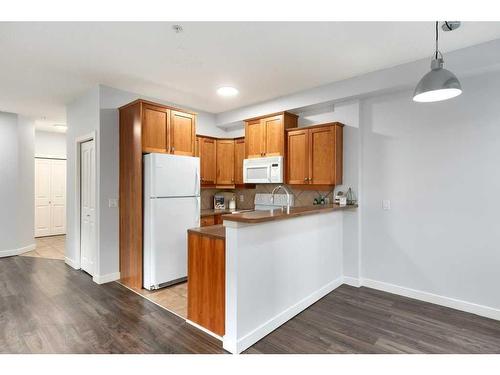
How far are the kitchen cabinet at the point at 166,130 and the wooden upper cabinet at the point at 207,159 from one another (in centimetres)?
96

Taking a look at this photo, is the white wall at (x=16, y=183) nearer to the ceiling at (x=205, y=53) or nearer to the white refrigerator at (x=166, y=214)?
the ceiling at (x=205, y=53)

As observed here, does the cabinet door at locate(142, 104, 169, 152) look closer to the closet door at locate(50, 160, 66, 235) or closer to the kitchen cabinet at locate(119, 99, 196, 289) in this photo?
the kitchen cabinet at locate(119, 99, 196, 289)

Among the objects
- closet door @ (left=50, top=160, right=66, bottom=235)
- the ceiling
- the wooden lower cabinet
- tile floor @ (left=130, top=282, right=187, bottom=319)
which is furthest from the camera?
closet door @ (left=50, top=160, right=66, bottom=235)

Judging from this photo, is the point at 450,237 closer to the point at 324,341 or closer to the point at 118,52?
the point at 324,341

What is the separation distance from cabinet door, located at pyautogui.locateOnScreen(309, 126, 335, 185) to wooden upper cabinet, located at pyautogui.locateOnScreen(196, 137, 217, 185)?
200cm

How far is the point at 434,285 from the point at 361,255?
870 mm

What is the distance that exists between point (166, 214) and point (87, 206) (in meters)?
1.57

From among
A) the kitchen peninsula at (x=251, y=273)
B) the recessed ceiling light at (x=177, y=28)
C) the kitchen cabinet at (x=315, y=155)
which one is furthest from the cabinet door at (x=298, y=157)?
the recessed ceiling light at (x=177, y=28)

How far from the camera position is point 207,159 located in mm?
5074

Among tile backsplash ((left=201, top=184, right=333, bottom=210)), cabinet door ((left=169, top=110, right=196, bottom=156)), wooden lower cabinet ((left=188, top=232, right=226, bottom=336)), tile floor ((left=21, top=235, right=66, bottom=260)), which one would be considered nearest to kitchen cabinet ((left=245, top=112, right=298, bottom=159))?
tile backsplash ((left=201, top=184, right=333, bottom=210))

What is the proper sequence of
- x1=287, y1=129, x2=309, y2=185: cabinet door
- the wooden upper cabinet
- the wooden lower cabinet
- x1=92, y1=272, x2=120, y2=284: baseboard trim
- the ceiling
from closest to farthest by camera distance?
the wooden lower cabinet → the ceiling → x1=92, y1=272, x2=120, y2=284: baseboard trim → x1=287, y1=129, x2=309, y2=185: cabinet door → the wooden upper cabinet

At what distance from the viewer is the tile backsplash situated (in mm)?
4317

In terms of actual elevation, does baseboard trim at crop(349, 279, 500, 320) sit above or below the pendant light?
below

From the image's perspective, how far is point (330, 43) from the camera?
2723 mm
